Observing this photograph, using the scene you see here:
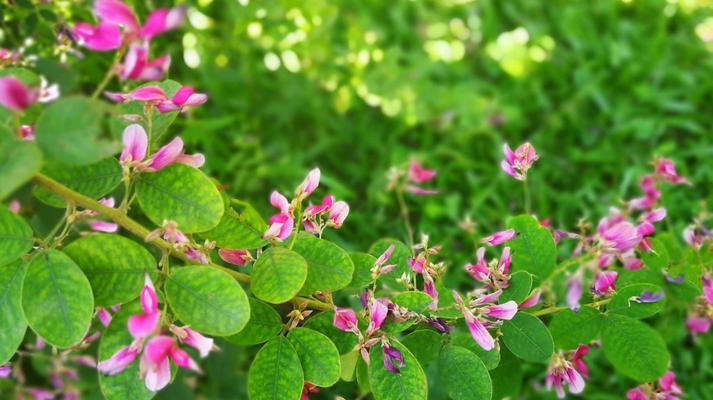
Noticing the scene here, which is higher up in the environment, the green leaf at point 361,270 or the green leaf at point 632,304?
the green leaf at point 361,270

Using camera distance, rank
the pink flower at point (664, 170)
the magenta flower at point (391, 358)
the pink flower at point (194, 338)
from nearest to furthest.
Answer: the pink flower at point (194, 338), the magenta flower at point (391, 358), the pink flower at point (664, 170)

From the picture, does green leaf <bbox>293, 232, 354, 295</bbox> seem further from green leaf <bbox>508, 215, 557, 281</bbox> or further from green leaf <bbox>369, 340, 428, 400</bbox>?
green leaf <bbox>508, 215, 557, 281</bbox>

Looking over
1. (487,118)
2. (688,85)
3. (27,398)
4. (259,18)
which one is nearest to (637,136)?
(688,85)

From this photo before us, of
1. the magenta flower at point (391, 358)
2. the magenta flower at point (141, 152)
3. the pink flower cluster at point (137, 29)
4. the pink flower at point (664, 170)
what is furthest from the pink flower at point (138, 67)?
the pink flower at point (664, 170)

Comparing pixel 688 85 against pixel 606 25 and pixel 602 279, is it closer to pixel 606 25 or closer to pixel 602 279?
pixel 606 25

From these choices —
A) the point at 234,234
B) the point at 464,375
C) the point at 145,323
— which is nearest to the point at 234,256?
the point at 234,234

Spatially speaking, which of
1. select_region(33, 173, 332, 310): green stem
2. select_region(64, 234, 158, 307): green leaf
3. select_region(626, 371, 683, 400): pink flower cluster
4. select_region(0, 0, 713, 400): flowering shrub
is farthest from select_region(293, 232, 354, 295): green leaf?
select_region(626, 371, 683, 400): pink flower cluster

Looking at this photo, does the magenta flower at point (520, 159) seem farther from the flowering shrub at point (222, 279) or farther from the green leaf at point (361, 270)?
the green leaf at point (361, 270)
